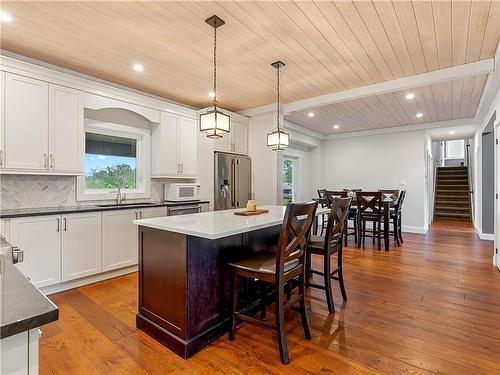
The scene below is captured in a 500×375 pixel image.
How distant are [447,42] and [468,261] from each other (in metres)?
3.15

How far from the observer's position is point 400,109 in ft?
17.6

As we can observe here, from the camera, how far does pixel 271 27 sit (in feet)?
8.41

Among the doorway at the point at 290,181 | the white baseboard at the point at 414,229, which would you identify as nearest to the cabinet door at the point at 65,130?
the doorway at the point at 290,181

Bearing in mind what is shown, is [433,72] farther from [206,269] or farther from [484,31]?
[206,269]

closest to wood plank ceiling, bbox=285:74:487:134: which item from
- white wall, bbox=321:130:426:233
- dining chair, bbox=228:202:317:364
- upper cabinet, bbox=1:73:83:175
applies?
white wall, bbox=321:130:426:233

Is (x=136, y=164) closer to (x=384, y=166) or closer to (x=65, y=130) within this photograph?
(x=65, y=130)

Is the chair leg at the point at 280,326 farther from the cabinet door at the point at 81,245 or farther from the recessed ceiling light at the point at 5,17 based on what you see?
the recessed ceiling light at the point at 5,17

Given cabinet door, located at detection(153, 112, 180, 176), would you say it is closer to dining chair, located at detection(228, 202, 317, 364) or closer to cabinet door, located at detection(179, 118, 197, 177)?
cabinet door, located at detection(179, 118, 197, 177)

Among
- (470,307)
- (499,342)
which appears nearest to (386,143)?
(470,307)

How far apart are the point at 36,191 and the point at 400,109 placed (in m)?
5.99

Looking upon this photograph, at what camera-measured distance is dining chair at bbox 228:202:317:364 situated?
1.84 m

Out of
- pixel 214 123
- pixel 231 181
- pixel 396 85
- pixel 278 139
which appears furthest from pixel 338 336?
pixel 396 85

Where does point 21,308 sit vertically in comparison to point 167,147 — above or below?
below

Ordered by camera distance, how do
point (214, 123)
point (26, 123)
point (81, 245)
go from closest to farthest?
point (214, 123), point (26, 123), point (81, 245)
